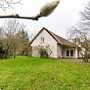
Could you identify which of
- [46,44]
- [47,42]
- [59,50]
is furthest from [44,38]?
[59,50]

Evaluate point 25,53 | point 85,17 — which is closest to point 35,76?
point 85,17

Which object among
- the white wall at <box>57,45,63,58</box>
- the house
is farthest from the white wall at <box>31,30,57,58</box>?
the white wall at <box>57,45,63,58</box>

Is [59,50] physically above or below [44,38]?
below

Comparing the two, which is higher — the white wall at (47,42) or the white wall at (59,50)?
the white wall at (47,42)

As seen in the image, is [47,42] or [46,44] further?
[47,42]

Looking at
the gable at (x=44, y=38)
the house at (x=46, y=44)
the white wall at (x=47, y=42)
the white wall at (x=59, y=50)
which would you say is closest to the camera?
the house at (x=46, y=44)

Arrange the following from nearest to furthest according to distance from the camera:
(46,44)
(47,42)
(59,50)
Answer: (46,44)
(47,42)
(59,50)

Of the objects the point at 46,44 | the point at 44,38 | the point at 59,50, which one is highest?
the point at 44,38

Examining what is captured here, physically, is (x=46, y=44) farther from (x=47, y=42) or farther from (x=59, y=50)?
(x=59, y=50)

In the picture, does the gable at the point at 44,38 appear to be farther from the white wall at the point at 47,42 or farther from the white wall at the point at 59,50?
the white wall at the point at 59,50

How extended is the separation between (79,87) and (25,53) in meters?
28.3

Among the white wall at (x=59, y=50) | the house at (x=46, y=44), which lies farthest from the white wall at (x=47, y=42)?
the white wall at (x=59, y=50)

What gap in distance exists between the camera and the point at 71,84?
12289 millimetres

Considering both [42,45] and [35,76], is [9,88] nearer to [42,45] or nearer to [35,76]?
[35,76]
